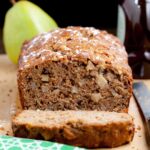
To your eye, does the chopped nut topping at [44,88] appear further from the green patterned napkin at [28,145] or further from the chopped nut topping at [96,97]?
the green patterned napkin at [28,145]

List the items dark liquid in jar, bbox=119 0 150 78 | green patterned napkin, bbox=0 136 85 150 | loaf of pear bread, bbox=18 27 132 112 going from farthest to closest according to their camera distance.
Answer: dark liquid in jar, bbox=119 0 150 78, loaf of pear bread, bbox=18 27 132 112, green patterned napkin, bbox=0 136 85 150

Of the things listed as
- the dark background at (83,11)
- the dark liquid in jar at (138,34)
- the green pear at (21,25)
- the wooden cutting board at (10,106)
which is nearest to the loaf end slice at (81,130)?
the wooden cutting board at (10,106)

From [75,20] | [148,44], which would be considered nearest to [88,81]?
[148,44]

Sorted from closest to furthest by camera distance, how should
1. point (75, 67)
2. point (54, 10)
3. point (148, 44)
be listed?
1. point (75, 67)
2. point (148, 44)
3. point (54, 10)

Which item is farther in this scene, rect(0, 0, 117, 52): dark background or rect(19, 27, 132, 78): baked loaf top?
rect(0, 0, 117, 52): dark background

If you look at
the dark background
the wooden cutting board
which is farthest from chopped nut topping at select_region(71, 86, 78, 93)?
the dark background

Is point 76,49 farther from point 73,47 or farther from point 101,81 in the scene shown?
point 101,81

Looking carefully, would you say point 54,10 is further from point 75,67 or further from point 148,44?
point 75,67

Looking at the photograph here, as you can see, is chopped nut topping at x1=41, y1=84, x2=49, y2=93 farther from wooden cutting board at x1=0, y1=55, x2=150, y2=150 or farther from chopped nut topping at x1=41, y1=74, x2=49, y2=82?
wooden cutting board at x1=0, y1=55, x2=150, y2=150
